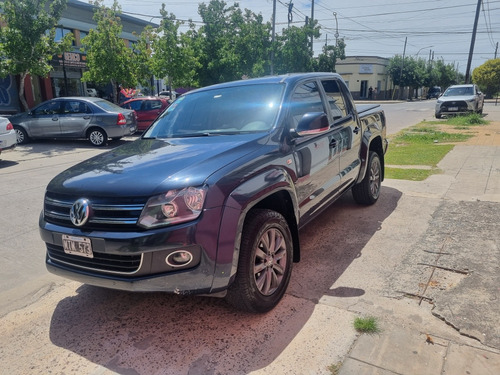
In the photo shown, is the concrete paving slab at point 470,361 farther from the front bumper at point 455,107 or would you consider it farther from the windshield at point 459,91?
the windshield at point 459,91

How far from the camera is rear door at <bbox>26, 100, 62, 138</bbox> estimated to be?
13.5m

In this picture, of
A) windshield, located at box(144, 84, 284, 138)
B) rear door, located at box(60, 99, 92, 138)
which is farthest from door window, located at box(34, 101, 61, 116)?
windshield, located at box(144, 84, 284, 138)

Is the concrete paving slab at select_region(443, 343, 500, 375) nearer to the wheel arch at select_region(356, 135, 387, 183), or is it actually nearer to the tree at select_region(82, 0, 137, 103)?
the wheel arch at select_region(356, 135, 387, 183)

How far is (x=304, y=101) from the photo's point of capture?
408 centimetres

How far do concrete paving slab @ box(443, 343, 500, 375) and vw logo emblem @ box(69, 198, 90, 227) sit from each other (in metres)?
2.47

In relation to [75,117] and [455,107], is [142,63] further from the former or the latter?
[455,107]

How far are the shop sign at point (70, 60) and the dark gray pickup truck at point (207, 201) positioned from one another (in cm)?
2196

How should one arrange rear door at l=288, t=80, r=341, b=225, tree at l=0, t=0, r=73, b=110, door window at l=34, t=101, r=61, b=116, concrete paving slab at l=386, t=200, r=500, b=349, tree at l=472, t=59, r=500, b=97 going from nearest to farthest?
1. concrete paving slab at l=386, t=200, r=500, b=349
2. rear door at l=288, t=80, r=341, b=225
3. door window at l=34, t=101, r=61, b=116
4. tree at l=0, t=0, r=73, b=110
5. tree at l=472, t=59, r=500, b=97

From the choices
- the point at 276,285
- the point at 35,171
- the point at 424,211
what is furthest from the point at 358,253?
the point at 35,171

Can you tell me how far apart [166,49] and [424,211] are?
1815cm

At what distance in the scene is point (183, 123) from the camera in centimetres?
414

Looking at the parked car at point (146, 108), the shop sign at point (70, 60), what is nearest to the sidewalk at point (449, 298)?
the parked car at point (146, 108)

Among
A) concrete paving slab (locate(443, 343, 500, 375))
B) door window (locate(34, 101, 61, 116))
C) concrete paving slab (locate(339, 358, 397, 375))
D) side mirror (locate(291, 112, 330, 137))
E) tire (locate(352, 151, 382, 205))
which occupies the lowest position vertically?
concrete paving slab (locate(339, 358, 397, 375))

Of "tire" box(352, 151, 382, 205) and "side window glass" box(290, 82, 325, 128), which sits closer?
"side window glass" box(290, 82, 325, 128)
